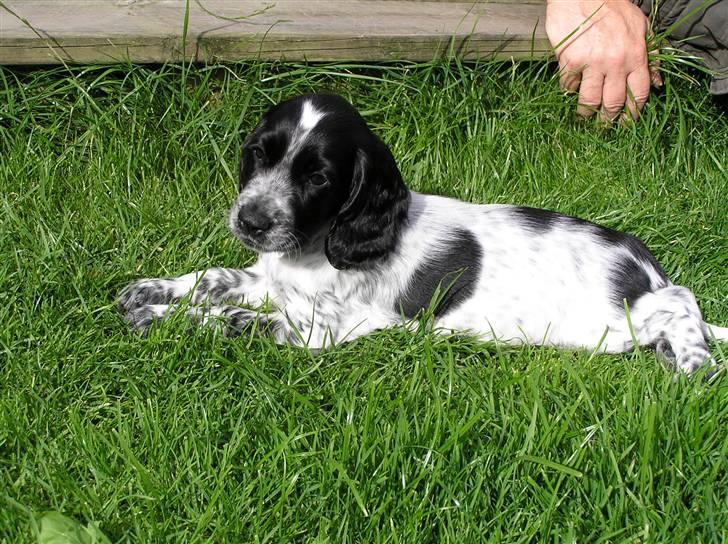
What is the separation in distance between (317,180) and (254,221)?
0.31 meters

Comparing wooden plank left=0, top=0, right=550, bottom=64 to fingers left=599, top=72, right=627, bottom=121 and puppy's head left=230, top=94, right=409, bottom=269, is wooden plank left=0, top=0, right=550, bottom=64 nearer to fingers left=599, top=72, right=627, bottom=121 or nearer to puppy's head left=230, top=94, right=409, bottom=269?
fingers left=599, top=72, right=627, bottom=121

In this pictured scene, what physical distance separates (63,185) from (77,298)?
2.97ft

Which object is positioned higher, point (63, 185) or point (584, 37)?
point (584, 37)

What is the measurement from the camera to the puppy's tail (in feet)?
13.2

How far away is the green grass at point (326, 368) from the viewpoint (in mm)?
2928

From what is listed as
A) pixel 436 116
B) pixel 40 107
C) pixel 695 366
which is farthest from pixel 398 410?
pixel 40 107

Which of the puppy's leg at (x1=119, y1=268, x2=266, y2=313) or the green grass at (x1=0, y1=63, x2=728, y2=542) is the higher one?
the green grass at (x1=0, y1=63, x2=728, y2=542)

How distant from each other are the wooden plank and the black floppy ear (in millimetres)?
1364

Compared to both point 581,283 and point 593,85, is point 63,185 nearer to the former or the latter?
point 581,283

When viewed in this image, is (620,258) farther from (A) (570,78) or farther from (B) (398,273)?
(A) (570,78)

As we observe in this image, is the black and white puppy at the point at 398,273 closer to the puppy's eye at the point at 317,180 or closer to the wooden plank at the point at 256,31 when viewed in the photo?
the puppy's eye at the point at 317,180

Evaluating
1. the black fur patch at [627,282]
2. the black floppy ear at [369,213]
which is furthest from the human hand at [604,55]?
the black floppy ear at [369,213]

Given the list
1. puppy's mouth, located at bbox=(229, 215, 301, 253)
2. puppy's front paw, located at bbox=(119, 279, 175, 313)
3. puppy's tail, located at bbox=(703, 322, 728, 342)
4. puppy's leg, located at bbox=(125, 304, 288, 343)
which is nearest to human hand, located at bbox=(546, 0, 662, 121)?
puppy's tail, located at bbox=(703, 322, 728, 342)

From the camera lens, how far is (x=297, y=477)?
2965 mm
